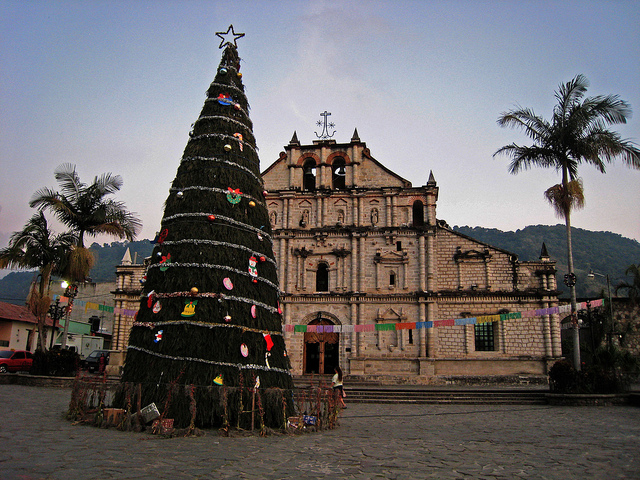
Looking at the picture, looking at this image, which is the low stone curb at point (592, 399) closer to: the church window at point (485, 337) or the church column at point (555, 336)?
the church column at point (555, 336)

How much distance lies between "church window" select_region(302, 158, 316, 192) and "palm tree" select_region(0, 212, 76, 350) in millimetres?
15259

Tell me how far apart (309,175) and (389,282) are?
9.17m

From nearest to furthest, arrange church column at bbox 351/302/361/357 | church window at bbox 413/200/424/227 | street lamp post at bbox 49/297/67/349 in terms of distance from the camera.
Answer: street lamp post at bbox 49/297/67/349 → church column at bbox 351/302/361/357 → church window at bbox 413/200/424/227

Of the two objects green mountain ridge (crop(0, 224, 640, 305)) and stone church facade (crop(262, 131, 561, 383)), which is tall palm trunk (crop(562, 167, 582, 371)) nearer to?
stone church facade (crop(262, 131, 561, 383))

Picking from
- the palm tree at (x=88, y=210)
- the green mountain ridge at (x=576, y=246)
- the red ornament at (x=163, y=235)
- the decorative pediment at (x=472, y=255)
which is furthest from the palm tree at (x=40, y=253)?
the green mountain ridge at (x=576, y=246)

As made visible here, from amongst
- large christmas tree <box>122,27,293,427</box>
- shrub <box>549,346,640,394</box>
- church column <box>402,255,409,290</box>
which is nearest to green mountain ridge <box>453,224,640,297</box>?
church column <box>402,255,409,290</box>

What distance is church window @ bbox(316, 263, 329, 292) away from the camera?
1227 inches

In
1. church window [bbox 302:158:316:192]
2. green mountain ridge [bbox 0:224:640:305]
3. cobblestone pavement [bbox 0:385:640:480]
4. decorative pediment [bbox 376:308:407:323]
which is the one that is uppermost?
green mountain ridge [bbox 0:224:640:305]

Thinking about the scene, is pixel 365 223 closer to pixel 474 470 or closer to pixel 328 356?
pixel 328 356

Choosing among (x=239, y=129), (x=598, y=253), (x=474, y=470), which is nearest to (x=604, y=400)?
(x=474, y=470)

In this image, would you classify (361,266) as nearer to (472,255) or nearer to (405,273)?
(405,273)

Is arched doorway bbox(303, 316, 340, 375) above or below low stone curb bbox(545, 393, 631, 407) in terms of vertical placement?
above

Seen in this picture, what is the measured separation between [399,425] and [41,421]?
862 cm

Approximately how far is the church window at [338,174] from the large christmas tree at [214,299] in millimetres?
20145
